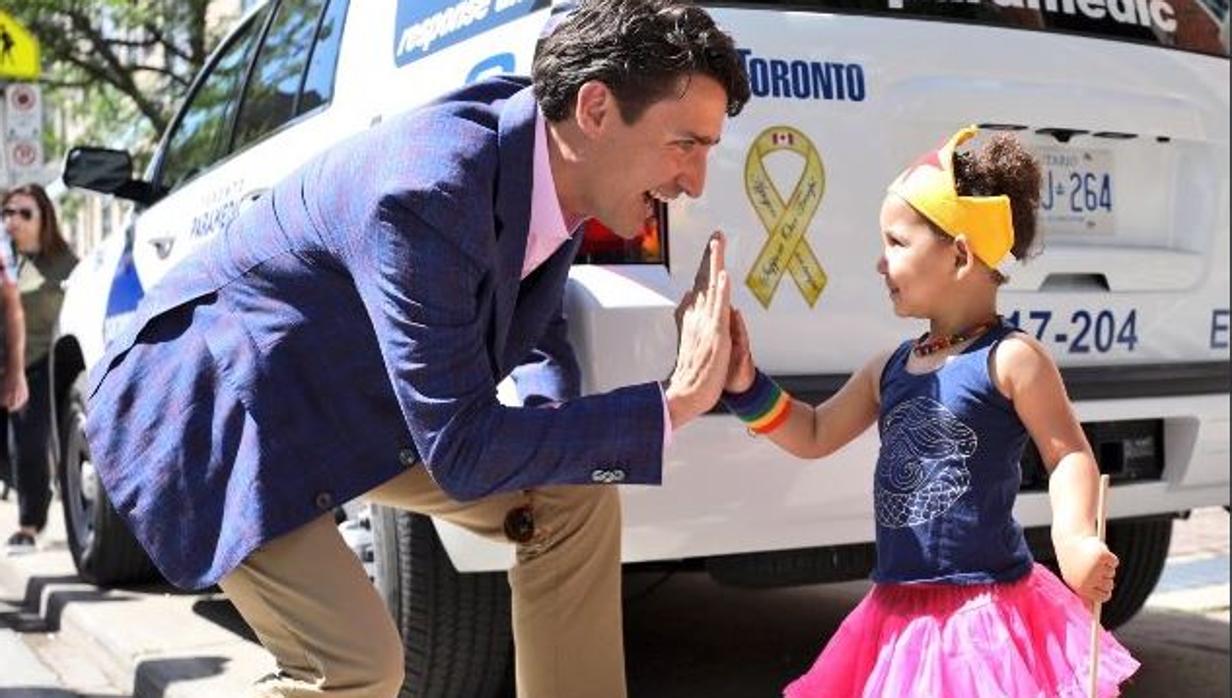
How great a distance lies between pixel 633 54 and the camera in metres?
2.03

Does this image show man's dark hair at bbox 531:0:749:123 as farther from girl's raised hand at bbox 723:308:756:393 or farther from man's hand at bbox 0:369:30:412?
man's hand at bbox 0:369:30:412

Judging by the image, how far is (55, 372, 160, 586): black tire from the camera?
17.2 ft

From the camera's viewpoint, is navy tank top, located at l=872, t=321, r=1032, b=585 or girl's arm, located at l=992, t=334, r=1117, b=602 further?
navy tank top, located at l=872, t=321, r=1032, b=585

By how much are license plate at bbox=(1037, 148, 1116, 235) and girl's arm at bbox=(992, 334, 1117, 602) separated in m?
1.19

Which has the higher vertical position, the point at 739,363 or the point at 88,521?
the point at 739,363

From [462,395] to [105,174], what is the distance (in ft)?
10.7

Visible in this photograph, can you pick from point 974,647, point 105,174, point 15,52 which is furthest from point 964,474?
point 15,52

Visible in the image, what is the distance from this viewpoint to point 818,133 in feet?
9.75

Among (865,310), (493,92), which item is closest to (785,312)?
(865,310)

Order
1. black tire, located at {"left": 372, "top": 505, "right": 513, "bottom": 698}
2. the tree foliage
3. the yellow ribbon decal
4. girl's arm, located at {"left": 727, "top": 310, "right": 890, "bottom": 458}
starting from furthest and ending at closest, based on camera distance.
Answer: the tree foliage
black tire, located at {"left": 372, "top": 505, "right": 513, "bottom": 698}
the yellow ribbon decal
girl's arm, located at {"left": 727, "top": 310, "right": 890, "bottom": 458}

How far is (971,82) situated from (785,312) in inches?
26.9

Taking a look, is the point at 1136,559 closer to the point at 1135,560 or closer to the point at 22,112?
the point at 1135,560

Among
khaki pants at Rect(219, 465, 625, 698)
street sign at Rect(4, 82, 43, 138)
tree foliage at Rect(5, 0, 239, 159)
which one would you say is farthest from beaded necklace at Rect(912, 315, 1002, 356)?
tree foliage at Rect(5, 0, 239, 159)

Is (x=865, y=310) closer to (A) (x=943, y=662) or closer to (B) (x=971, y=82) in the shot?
(B) (x=971, y=82)
